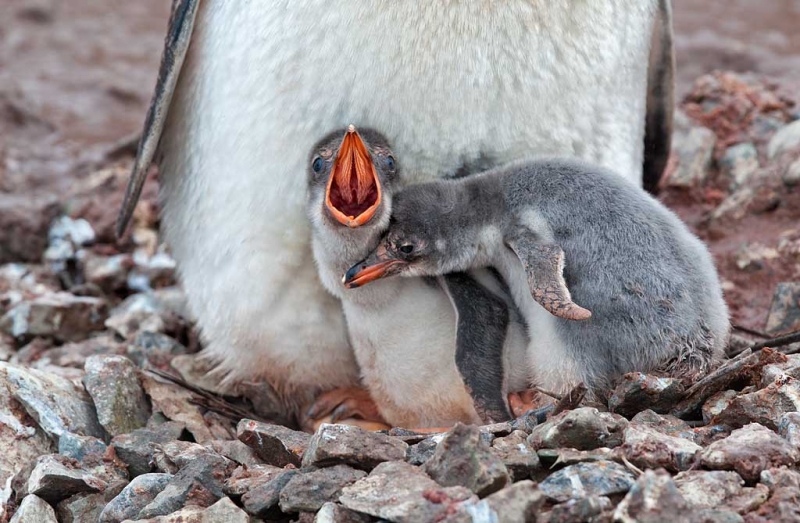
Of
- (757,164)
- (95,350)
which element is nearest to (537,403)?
(95,350)

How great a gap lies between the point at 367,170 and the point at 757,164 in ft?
6.76

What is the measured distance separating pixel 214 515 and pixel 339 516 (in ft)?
0.85

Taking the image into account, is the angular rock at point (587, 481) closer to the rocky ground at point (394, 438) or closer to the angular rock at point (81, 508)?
the rocky ground at point (394, 438)

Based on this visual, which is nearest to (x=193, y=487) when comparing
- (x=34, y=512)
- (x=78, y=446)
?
(x=34, y=512)

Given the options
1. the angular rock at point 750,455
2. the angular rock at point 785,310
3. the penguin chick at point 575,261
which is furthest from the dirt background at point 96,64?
the angular rock at point 750,455

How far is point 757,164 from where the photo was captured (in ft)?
12.9

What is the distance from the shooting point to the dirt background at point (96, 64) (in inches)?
195

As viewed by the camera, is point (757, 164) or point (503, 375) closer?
point (503, 375)

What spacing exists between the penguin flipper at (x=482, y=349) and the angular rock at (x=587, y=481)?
21.5 inches

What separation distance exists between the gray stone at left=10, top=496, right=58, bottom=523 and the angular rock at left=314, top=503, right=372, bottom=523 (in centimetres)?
63

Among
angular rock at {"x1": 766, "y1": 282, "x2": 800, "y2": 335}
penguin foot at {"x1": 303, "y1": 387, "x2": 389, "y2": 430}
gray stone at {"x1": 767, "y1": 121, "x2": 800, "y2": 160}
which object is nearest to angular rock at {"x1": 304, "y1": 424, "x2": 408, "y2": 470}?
penguin foot at {"x1": 303, "y1": 387, "x2": 389, "y2": 430}

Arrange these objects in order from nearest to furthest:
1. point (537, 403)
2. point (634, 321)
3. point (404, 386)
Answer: point (634, 321)
point (537, 403)
point (404, 386)

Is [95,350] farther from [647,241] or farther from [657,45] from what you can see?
[657,45]

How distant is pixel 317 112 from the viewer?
103 inches
